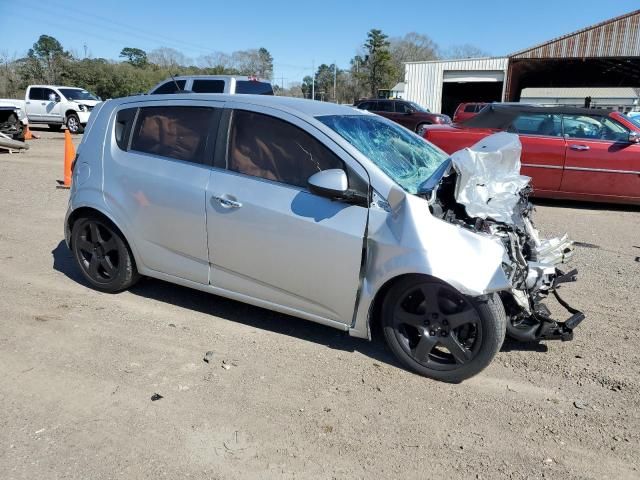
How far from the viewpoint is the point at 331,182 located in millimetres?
3281

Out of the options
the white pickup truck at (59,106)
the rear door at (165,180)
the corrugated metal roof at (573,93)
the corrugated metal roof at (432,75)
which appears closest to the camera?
the rear door at (165,180)

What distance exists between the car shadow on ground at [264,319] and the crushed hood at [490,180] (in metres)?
1.06

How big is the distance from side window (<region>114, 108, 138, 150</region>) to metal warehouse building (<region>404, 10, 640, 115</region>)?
2950 centimetres

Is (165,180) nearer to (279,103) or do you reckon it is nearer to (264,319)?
(279,103)

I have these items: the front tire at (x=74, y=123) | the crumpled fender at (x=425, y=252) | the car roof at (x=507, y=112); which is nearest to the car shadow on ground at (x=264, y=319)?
the crumpled fender at (x=425, y=252)

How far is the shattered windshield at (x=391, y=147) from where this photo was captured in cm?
353

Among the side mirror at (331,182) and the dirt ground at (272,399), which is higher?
the side mirror at (331,182)

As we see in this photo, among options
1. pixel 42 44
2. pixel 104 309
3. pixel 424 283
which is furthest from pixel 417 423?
pixel 42 44

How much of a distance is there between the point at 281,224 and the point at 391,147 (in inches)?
42.0

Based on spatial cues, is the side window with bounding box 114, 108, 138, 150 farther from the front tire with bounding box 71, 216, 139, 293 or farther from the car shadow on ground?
the car shadow on ground

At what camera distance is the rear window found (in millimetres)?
13305

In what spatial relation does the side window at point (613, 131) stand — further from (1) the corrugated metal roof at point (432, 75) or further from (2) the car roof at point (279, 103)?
(1) the corrugated metal roof at point (432, 75)

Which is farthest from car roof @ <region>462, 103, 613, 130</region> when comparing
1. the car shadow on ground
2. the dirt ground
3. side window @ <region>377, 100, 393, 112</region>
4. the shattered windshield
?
side window @ <region>377, 100, 393, 112</region>

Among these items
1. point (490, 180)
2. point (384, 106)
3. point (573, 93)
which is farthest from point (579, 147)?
point (573, 93)
